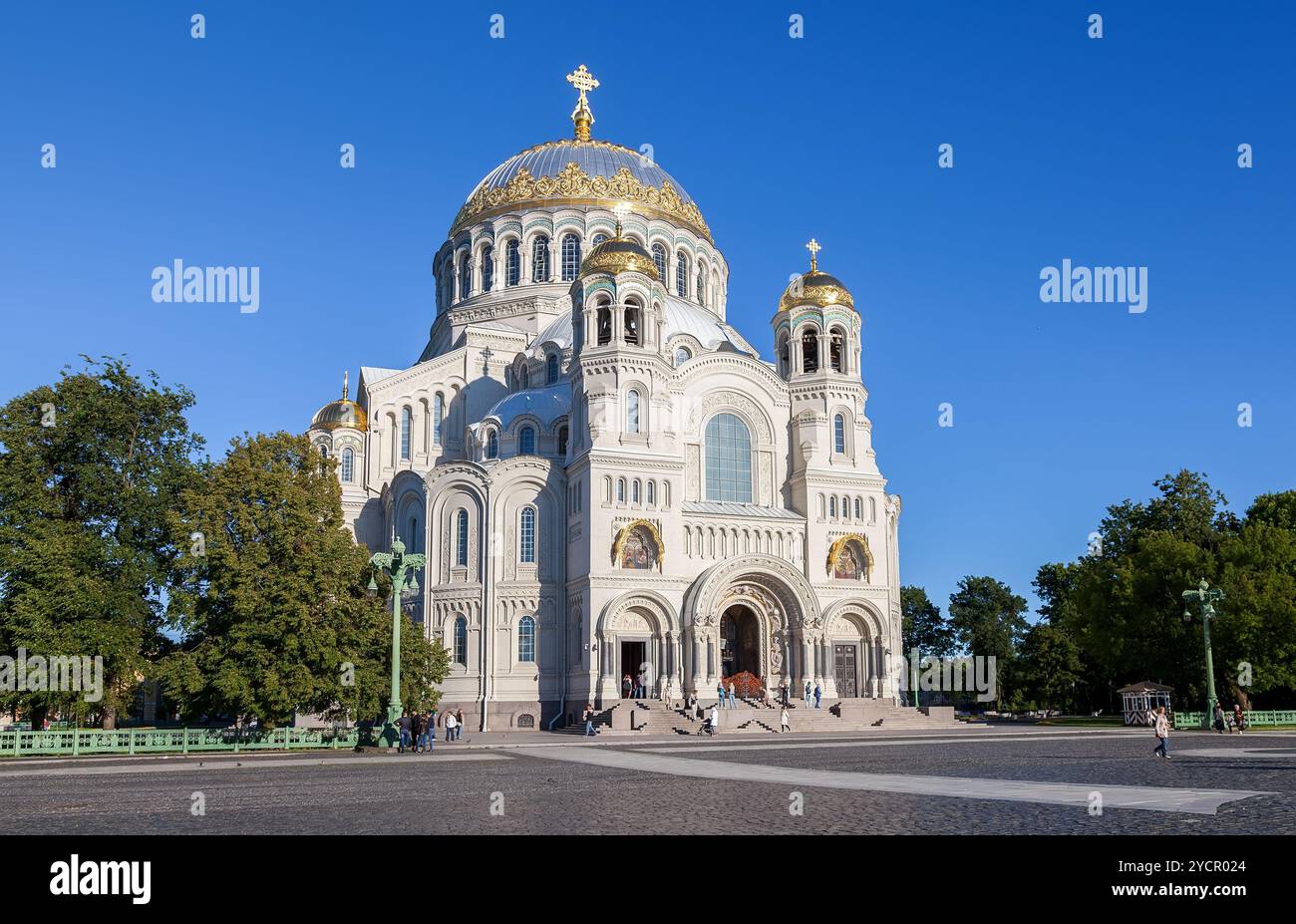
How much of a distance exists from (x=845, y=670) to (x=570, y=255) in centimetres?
2627

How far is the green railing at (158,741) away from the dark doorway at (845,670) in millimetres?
23836

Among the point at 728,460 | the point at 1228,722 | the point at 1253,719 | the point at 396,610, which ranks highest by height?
the point at 728,460

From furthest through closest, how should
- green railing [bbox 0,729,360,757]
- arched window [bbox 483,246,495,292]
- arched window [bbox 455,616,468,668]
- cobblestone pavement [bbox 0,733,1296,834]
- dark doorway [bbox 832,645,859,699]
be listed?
arched window [bbox 483,246,495,292] < dark doorway [bbox 832,645,859,699] < arched window [bbox 455,616,468,668] < green railing [bbox 0,729,360,757] < cobblestone pavement [bbox 0,733,1296,834]

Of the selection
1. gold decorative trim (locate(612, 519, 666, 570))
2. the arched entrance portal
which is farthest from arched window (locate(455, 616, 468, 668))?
the arched entrance portal

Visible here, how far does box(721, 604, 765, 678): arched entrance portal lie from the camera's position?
4966cm

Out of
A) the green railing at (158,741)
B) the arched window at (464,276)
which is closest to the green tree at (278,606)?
the green railing at (158,741)

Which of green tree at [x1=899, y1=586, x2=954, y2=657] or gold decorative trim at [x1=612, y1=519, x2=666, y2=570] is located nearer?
gold decorative trim at [x1=612, y1=519, x2=666, y2=570]

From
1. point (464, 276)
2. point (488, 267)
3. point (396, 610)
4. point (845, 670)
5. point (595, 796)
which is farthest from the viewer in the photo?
point (464, 276)

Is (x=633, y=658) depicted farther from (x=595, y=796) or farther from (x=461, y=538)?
(x=595, y=796)

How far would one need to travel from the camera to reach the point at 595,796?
15.7m

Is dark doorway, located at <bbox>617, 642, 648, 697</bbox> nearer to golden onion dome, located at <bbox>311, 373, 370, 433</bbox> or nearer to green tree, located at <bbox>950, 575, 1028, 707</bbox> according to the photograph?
golden onion dome, located at <bbox>311, 373, 370, 433</bbox>

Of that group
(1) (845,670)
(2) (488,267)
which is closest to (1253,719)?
(1) (845,670)

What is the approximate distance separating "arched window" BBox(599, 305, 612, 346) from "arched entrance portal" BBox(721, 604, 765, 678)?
1261 centimetres
